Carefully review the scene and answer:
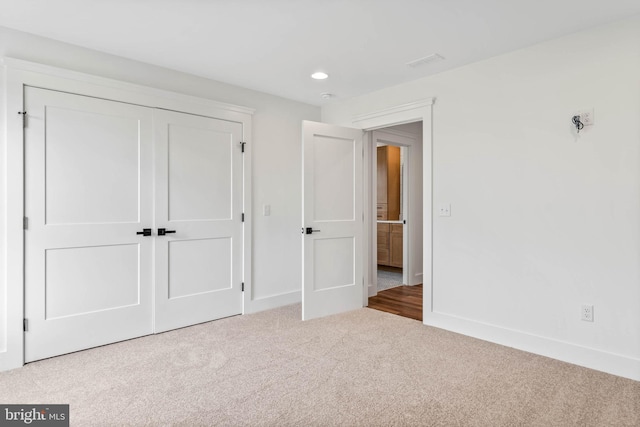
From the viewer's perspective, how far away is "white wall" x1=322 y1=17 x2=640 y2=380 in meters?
2.54

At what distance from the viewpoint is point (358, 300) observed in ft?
14.0

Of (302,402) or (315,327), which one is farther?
(315,327)

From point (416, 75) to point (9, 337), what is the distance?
157 inches

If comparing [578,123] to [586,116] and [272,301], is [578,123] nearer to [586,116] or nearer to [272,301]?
[586,116]

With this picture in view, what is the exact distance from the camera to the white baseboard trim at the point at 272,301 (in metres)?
4.02

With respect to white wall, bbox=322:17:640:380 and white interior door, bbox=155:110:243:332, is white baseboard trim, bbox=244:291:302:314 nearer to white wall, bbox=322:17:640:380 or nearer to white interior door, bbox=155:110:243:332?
white interior door, bbox=155:110:243:332

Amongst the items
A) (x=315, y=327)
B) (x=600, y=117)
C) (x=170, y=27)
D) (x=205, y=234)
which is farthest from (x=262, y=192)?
(x=600, y=117)

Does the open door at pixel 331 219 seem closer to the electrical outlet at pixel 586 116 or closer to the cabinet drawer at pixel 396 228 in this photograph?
the electrical outlet at pixel 586 116

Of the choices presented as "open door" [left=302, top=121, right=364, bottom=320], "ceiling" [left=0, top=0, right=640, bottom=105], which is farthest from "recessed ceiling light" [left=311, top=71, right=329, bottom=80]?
"open door" [left=302, top=121, right=364, bottom=320]

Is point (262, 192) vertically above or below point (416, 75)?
below

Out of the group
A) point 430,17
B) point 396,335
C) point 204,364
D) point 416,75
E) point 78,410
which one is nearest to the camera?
point 78,410

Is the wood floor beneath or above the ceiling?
beneath

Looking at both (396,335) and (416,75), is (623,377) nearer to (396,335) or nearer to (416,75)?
(396,335)

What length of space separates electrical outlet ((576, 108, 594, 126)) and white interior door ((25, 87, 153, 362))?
3.49 meters
